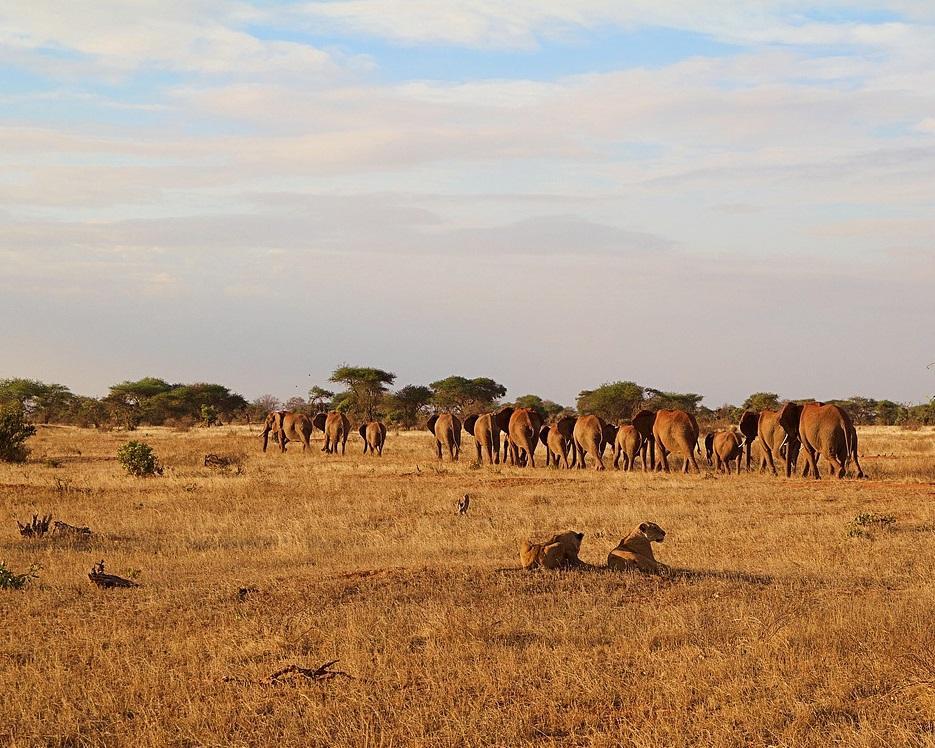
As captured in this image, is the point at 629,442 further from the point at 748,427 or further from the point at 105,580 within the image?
the point at 105,580

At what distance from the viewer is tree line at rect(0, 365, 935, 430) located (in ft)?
233

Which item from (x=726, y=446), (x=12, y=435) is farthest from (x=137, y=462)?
(x=726, y=446)

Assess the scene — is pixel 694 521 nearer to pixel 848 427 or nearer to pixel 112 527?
pixel 112 527

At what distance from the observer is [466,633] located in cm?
870

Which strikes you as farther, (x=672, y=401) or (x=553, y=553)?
(x=672, y=401)

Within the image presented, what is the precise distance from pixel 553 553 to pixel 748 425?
21799mm

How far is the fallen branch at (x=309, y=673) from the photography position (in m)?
7.60

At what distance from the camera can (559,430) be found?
3462 cm

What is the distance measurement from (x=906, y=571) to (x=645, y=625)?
5.13m

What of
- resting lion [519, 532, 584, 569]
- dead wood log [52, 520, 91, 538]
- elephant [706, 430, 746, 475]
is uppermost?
elephant [706, 430, 746, 475]

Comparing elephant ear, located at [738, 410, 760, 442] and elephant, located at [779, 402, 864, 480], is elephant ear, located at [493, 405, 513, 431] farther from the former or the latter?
elephant, located at [779, 402, 864, 480]

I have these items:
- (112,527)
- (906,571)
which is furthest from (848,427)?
(112,527)

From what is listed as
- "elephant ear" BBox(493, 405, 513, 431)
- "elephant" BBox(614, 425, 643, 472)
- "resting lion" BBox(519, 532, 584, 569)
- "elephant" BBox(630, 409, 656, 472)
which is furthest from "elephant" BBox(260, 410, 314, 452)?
"resting lion" BBox(519, 532, 584, 569)

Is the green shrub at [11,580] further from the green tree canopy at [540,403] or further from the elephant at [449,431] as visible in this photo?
the green tree canopy at [540,403]
